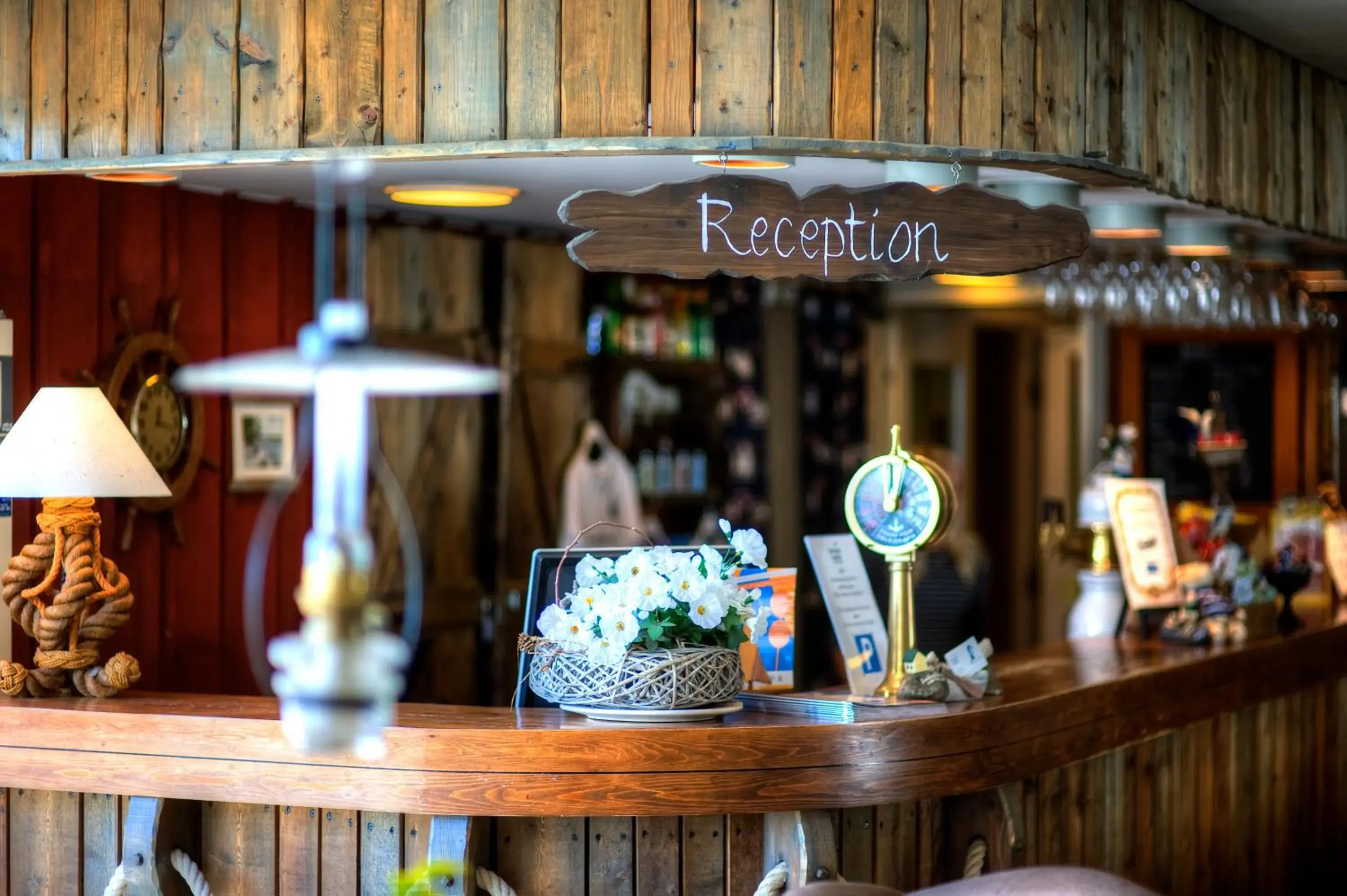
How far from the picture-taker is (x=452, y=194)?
508 cm

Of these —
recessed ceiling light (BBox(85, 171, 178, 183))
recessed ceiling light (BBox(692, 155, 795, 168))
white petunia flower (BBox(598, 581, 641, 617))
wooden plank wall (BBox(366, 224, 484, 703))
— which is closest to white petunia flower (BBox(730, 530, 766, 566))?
white petunia flower (BBox(598, 581, 641, 617))

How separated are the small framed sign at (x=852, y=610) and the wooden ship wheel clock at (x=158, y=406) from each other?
206 cm

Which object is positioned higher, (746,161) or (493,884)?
(746,161)

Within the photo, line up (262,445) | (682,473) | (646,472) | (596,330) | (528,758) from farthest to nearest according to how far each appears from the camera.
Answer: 1. (682,473)
2. (646,472)
3. (596,330)
4. (262,445)
5. (528,758)

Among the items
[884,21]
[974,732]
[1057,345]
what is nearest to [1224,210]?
[884,21]

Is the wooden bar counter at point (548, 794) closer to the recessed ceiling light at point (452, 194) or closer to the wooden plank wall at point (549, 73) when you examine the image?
the wooden plank wall at point (549, 73)

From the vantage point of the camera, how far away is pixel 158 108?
3.98 meters

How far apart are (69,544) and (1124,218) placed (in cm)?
337

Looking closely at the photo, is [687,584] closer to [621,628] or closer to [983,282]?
[621,628]

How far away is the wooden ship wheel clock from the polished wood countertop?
44.9 inches

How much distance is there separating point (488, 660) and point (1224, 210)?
3200mm

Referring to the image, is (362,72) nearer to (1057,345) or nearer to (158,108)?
(158,108)

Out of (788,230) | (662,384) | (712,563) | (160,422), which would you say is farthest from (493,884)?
(662,384)

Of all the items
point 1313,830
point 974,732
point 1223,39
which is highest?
point 1223,39
